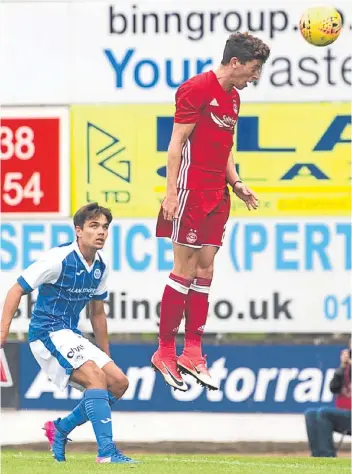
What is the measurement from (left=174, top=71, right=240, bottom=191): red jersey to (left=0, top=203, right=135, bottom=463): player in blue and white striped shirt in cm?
98

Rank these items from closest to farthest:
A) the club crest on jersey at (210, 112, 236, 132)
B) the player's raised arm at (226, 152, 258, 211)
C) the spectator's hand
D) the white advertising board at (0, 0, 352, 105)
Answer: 1. the club crest on jersey at (210, 112, 236, 132)
2. the player's raised arm at (226, 152, 258, 211)
3. the spectator's hand
4. the white advertising board at (0, 0, 352, 105)

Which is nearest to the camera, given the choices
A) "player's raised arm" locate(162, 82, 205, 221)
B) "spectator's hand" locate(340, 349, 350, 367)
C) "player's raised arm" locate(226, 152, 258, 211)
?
"player's raised arm" locate(162, 82, 205, 221)

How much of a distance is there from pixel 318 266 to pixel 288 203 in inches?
27.0

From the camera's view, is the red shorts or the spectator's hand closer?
the red shorts

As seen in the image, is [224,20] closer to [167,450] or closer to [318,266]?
→ [318,266]

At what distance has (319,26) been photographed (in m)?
10.6

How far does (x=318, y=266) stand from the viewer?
14.2m

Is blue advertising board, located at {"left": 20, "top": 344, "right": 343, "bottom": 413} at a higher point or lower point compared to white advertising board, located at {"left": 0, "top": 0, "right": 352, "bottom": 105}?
lower

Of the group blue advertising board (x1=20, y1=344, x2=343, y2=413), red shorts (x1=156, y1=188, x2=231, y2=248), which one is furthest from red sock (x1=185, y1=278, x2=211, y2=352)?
blue advertising board (x1=20, y1=344, x2=343, y2=413)

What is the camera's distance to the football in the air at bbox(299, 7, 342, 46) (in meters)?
10.6

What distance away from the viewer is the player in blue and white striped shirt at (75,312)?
9844 millimetres

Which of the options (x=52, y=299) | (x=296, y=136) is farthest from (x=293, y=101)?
(x=52, y=299)

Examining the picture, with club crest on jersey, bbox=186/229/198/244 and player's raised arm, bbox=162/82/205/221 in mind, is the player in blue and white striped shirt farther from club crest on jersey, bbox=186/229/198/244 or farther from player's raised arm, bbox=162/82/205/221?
player's raised arm, bbox=162/82/205/221

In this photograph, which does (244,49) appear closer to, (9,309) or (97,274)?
(97,274)
